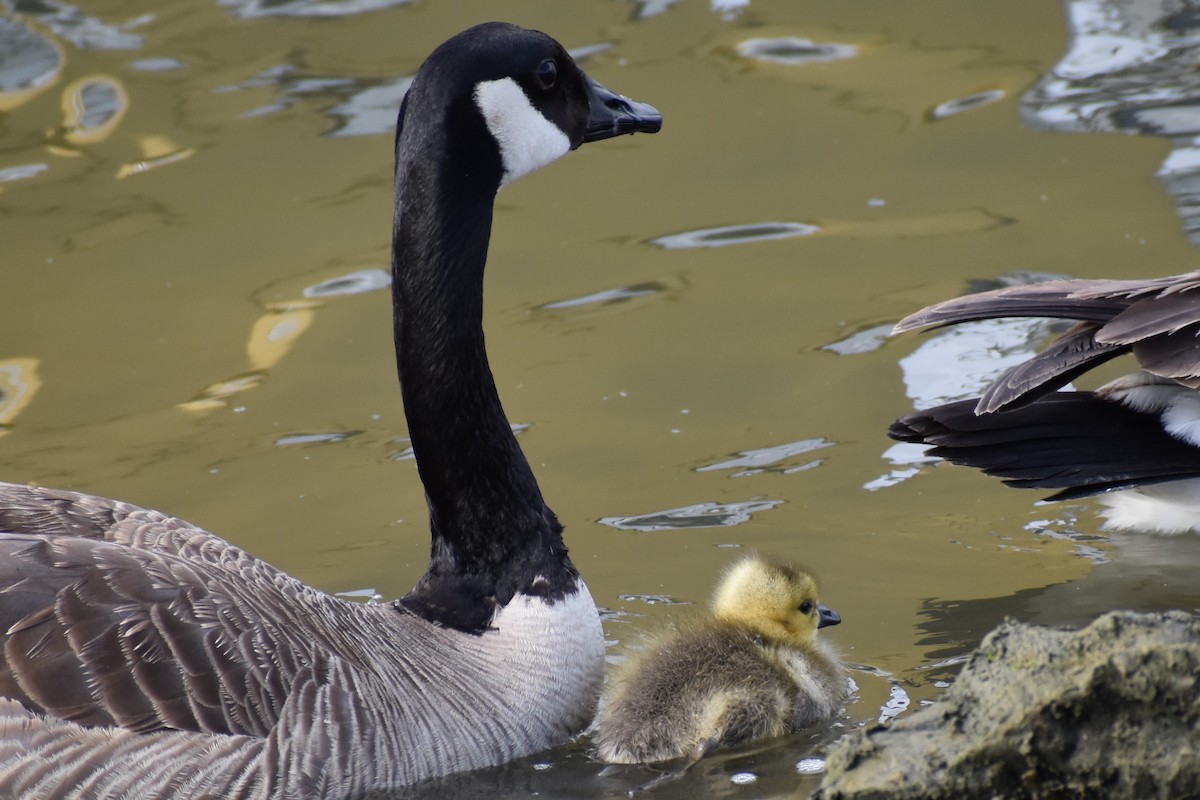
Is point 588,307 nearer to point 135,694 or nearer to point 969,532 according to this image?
point 969,532

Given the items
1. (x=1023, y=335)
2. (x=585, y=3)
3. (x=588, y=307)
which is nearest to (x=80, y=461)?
(x=588, y=307)

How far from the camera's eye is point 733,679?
4.41 m

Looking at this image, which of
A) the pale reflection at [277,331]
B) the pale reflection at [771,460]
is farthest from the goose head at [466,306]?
the pale reflection at [277,331]

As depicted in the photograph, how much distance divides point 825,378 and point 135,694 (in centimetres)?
367

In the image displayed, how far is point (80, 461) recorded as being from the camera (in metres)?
6.64

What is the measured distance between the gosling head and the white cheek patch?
1.31 m

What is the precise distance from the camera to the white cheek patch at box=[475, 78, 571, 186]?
461 centimetres

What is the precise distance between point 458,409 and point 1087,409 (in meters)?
1.95

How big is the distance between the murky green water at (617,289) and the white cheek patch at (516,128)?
145 cm

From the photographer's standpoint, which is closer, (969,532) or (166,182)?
(969,532)

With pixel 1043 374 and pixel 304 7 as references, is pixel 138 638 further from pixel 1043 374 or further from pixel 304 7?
pixel 304 7

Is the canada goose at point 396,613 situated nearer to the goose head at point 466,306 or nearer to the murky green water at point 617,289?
the goose head at point 466,306

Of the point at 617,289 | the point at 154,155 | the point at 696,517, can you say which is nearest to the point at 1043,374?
the point at 696,517

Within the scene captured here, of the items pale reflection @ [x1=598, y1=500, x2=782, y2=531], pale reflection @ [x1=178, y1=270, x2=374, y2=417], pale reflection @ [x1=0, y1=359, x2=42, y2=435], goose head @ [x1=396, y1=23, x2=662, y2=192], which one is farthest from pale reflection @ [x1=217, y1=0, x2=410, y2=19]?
goose head @ [x1=396, y1=23, x2=662, y2=192]
